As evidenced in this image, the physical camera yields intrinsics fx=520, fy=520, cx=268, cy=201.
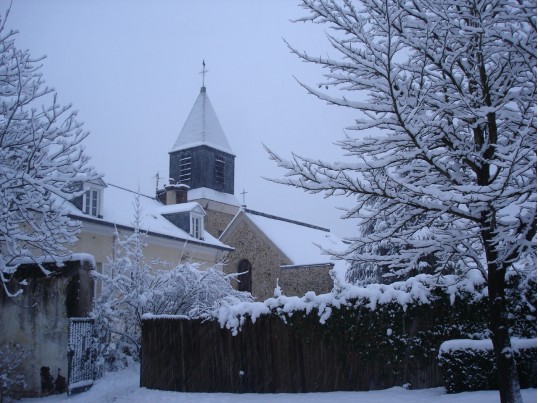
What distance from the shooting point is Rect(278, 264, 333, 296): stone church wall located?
2445cm

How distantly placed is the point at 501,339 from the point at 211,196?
33.9 meters

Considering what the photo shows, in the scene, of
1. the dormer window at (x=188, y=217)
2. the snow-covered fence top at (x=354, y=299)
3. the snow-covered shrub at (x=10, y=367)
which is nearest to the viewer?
the snow-covered fence top at (x=354, y=299)

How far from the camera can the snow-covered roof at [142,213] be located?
20.0 m

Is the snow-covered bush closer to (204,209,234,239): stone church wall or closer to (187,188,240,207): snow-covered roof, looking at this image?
(204,209,234,239): stone church wall

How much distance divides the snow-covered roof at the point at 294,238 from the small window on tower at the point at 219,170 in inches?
335

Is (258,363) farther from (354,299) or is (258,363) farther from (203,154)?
(203,154)

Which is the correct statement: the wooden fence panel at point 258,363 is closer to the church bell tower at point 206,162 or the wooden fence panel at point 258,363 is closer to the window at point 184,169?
the church bell tower at point 206,162

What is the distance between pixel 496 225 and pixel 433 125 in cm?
136

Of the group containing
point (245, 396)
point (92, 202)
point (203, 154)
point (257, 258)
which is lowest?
point (245, 396)

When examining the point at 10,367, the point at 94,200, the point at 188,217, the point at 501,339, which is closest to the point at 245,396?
the point at 10,367

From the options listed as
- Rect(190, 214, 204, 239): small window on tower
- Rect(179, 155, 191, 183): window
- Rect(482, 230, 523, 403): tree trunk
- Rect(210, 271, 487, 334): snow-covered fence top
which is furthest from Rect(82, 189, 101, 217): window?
Rect(179, 155, 191, 183): window

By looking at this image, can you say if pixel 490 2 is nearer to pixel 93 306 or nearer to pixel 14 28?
pixel 14 28

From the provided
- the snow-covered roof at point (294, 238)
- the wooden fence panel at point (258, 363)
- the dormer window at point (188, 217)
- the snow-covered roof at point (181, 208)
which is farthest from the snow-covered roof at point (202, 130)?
the wooden fence panel at point (258, 363)

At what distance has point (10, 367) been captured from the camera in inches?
419
